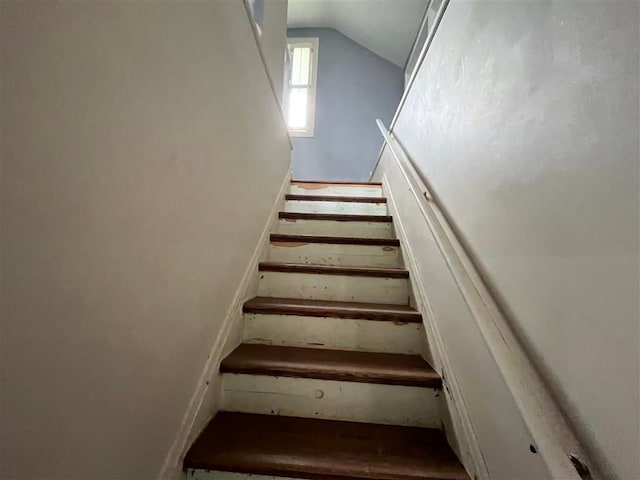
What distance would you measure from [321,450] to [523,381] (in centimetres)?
63

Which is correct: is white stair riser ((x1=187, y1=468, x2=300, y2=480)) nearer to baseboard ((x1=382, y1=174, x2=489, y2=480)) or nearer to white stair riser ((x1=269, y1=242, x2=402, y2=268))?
baseboard ((x1=382, y1=174, x2=489, y2=480))

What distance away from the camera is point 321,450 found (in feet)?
3.22

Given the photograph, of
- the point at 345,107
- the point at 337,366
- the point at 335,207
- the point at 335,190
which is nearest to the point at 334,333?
the point at 337,366

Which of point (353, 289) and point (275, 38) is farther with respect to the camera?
point (275, 38)

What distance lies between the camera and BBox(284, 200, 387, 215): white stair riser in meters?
2.56

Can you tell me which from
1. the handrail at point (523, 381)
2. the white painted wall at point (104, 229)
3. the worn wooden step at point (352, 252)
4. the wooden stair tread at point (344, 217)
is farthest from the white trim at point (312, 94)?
the handrail at point (523, 381)

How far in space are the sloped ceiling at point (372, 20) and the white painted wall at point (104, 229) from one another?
3.25m

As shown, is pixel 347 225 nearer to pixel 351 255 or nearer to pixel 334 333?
pixel 351 255

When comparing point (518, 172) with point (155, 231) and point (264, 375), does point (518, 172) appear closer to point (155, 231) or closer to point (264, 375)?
point (155, 231)

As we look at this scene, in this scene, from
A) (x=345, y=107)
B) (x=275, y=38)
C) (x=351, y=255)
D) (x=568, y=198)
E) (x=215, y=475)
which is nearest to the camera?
(x=568, y=198)

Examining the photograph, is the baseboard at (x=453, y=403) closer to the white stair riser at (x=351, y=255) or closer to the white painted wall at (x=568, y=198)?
the white painted wall at (x=568, y=198)

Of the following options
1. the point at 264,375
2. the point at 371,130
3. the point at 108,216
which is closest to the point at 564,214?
the point at 108,216

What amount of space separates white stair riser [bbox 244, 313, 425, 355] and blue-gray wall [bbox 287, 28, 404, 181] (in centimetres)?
324

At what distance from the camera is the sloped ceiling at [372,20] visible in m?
3.63
